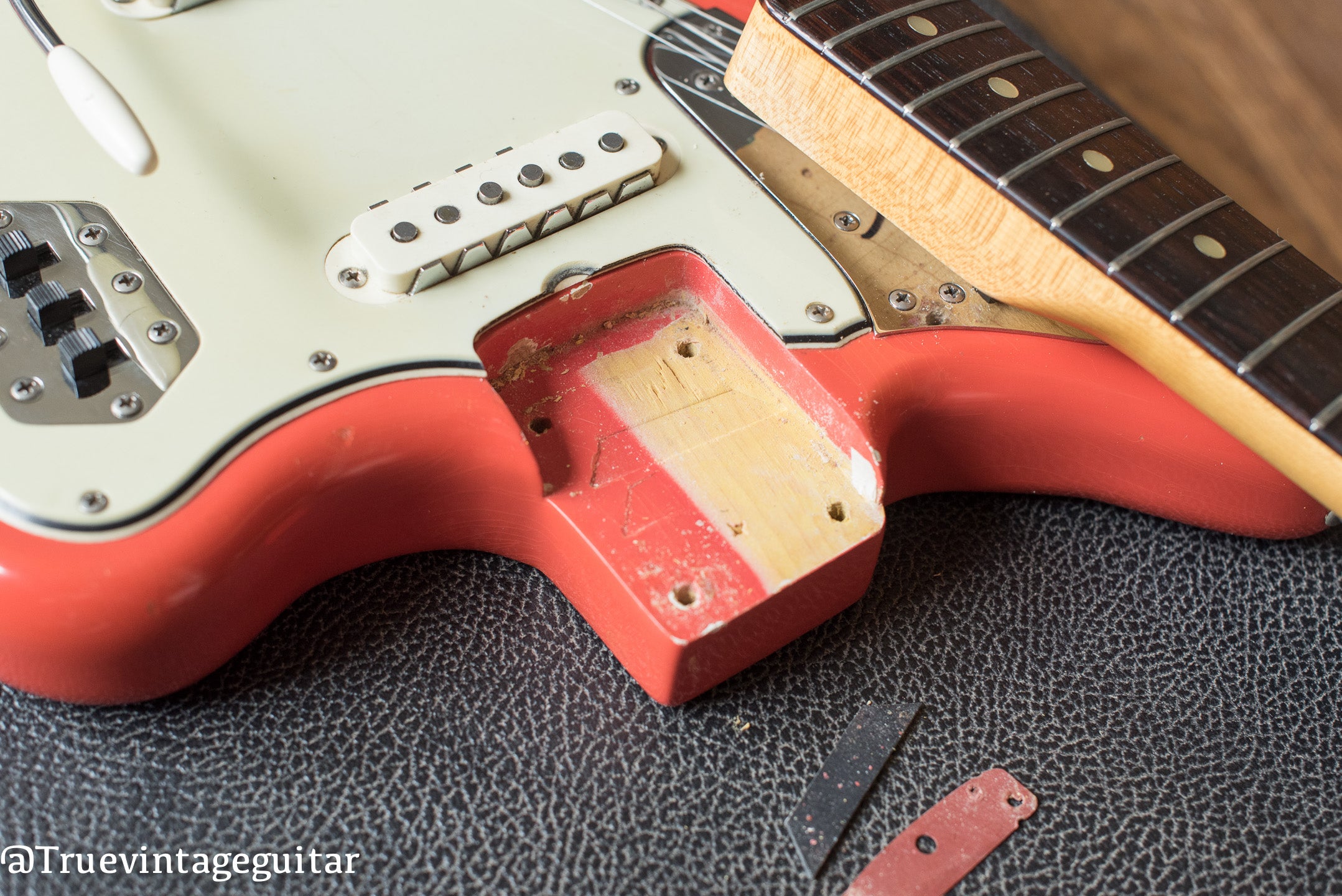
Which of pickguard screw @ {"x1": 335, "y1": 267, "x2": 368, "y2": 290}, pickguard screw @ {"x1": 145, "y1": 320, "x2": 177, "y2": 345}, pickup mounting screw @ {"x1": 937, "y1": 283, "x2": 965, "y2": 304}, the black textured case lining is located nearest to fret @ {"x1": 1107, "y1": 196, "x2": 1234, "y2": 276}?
pickup mounting screw @ {"x1": 937, "y1": 283, "x2": 965, "y2": 304}

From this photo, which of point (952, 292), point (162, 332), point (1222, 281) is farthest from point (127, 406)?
point (1222, 281)

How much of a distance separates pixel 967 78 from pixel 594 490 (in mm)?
363

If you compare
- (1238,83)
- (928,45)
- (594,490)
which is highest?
(928,45)

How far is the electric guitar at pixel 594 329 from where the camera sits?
63 centimetres


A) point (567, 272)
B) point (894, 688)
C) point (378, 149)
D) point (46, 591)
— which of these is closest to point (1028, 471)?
point (894, 688)

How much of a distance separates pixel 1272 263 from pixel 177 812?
2.36 ft

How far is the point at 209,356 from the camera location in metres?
0.66

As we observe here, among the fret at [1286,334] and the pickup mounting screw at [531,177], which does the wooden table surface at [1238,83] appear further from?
the pickup mounting screw at [531,177]

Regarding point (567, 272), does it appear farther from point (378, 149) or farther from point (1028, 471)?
point (1028, 471)

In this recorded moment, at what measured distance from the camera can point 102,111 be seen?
A: 2.38ft

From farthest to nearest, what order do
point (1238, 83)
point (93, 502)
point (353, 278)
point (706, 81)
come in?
point (1238, 83)
point (706, 81)
point (353, 278)
point (93, 502)

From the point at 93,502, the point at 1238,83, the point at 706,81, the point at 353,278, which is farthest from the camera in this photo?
the point at 1238,83

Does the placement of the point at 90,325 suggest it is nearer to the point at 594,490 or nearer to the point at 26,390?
the point at 26,390

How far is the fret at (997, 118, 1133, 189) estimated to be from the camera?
680 mm
